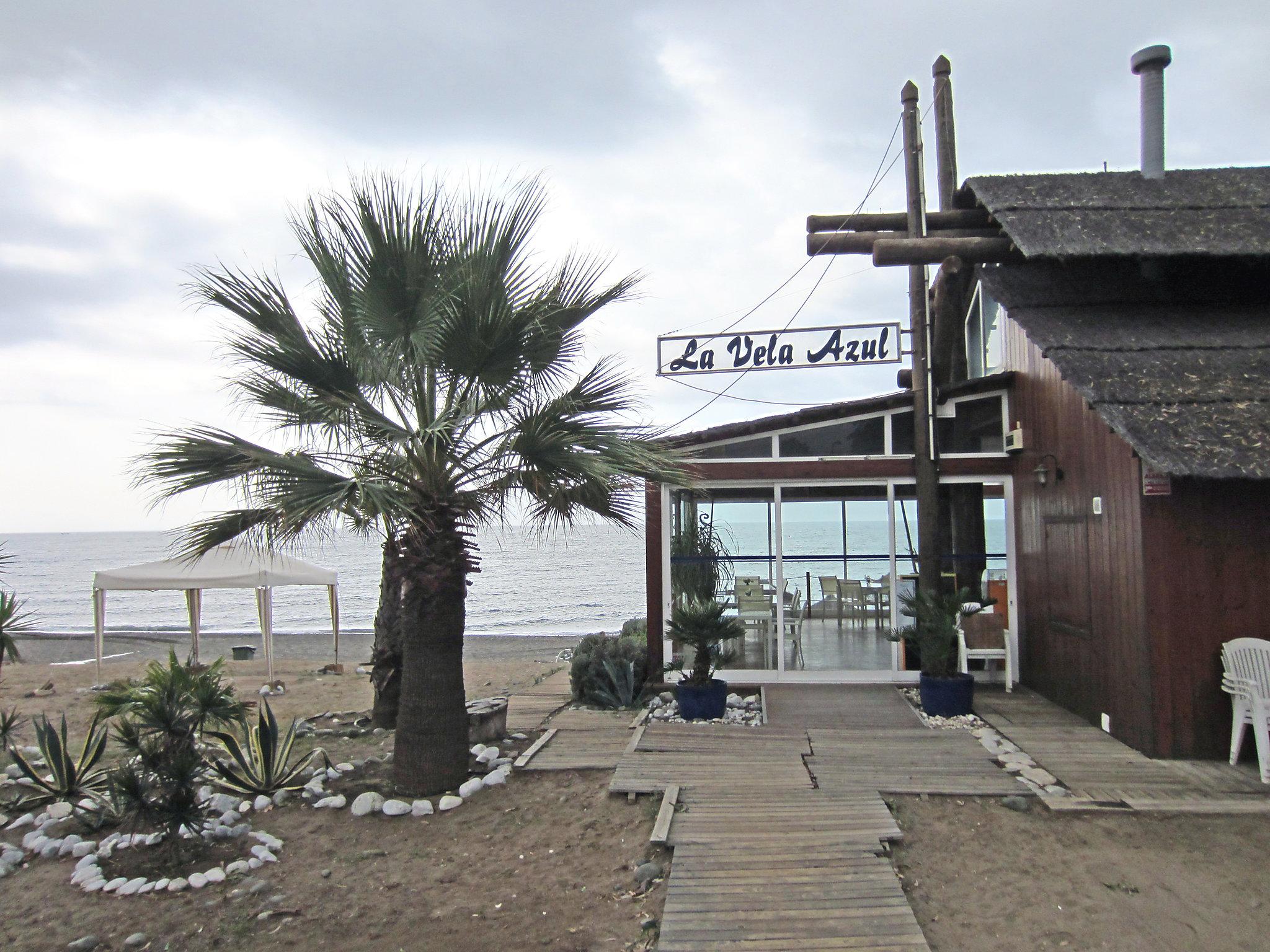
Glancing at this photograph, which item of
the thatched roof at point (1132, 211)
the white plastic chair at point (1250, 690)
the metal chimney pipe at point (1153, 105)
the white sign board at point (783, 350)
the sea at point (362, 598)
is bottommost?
the sea at point (362, 598)

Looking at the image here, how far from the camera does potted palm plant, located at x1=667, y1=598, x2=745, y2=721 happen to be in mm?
7625

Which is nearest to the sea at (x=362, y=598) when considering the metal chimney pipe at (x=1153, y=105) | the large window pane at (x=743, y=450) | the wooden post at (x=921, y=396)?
the large window pane at (x=743, y=450)

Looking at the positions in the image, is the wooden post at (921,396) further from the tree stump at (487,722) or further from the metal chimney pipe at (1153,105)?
the tree stump at (487,722)

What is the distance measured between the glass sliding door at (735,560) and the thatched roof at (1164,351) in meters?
3.18

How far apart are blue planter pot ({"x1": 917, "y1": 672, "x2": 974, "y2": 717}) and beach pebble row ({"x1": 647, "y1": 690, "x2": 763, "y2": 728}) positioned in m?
1.51

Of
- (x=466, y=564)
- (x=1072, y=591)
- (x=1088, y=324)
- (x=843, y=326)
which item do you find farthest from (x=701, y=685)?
(x=1088, y=324)

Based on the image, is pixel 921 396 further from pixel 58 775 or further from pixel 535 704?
pixel 58 775

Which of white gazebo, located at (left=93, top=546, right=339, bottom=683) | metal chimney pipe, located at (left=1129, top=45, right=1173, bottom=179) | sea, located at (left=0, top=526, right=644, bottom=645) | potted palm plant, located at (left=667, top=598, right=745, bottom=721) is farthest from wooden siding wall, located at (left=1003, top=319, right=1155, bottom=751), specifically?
white gazebo, located at (left=93, top=546, right=339, bottom=683)

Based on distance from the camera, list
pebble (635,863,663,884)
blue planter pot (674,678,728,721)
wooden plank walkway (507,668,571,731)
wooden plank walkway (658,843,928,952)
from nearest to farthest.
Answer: wooden plank walkway (658,843,928,952) → pebble (635,863,663,884) → blue planter pot (674,678,728,721) → wooden plank walkway (507,668,571,731)

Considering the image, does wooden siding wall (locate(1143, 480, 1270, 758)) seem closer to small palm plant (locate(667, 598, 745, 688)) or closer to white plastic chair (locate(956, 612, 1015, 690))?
white plastic chair (locate(956, 612, 1015, 690))

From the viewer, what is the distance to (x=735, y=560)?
9.26 metres

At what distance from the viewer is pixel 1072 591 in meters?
7.56

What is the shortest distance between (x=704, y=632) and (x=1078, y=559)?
10.5 feet

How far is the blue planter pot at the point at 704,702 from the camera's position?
7801mm
